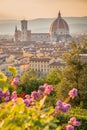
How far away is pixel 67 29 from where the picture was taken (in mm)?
31109

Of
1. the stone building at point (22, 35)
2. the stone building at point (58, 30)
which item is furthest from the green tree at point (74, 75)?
the stone building at point (58, 30)

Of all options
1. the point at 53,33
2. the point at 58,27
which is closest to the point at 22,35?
the point at 53,33

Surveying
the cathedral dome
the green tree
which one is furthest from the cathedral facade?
the green tree

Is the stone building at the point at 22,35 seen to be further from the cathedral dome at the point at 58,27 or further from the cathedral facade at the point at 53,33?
the cathedral dome at the point at 58,27

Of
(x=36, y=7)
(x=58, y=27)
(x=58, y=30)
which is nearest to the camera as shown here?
(x=36, y=7)

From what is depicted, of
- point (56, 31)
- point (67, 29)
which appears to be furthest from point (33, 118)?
point (56, 31)

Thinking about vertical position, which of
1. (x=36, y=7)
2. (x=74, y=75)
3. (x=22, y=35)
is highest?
(x=36, y=7)

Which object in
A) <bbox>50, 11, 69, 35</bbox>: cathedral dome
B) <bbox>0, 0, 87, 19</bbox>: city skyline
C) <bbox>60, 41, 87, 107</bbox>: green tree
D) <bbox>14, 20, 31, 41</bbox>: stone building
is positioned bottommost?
<bbox>14, 20, 31, 41</bbox>: stone building

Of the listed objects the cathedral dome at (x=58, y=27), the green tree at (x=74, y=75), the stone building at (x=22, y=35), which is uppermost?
the green tree at (x=74, y=75)

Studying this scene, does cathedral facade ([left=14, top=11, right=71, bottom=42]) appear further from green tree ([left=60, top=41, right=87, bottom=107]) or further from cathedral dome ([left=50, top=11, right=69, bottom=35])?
green tree ([left=60, top=41, right=87, bottom=107])

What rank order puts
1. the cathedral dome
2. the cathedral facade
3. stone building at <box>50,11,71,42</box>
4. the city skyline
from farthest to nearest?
the cathedral dome < stone building at <box>50,11,71,42</box> < the cathedral facade < the city skyline

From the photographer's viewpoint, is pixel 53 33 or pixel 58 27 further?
pixel 58 27

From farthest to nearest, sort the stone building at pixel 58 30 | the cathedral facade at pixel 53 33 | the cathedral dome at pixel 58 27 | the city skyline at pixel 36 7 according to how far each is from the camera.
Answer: the cathedral dome at pixel 58 27 < the stone building at pixel 58 30 < the cathedral facade at pixel 53 33 < the city skyline at pixel 36 7

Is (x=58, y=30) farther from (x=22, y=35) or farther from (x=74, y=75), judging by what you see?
(x=74, y=75)
